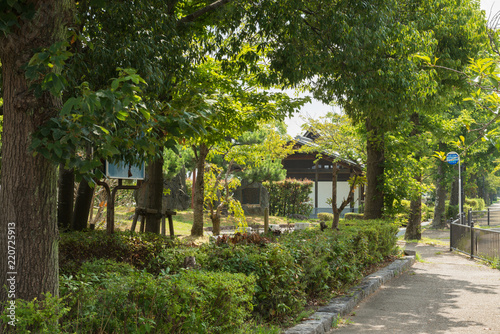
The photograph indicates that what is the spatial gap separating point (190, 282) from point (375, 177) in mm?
10850

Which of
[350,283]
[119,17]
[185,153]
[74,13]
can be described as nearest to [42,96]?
[74,13]

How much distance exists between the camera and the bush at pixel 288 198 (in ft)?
99.9

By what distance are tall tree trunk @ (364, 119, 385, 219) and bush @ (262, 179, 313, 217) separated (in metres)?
16.0

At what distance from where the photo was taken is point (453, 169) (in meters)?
29.9

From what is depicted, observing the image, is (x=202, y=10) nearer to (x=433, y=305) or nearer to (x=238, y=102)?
(x=238, y=102)

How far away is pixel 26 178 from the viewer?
3.46 meters

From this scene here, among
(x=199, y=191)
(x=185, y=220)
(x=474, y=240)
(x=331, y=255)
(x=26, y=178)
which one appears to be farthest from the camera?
(x=185, y=220)

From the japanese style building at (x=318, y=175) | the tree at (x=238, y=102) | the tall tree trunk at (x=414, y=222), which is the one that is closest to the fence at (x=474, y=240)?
the tall tree trunk at (x=414, y=222)

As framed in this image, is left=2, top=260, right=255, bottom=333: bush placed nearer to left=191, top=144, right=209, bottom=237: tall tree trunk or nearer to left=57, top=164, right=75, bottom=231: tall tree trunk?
left=57, top=164, right=75, bottom=231: tall tree trunk

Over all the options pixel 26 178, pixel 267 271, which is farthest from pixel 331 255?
pixel 26 178

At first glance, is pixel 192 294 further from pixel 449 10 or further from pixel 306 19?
pixel 449 10

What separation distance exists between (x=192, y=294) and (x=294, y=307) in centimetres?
234

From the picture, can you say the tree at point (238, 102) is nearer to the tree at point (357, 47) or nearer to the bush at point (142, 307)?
the tree at point (357, 47)

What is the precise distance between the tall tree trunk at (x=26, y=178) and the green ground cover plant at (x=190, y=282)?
0.26 m
